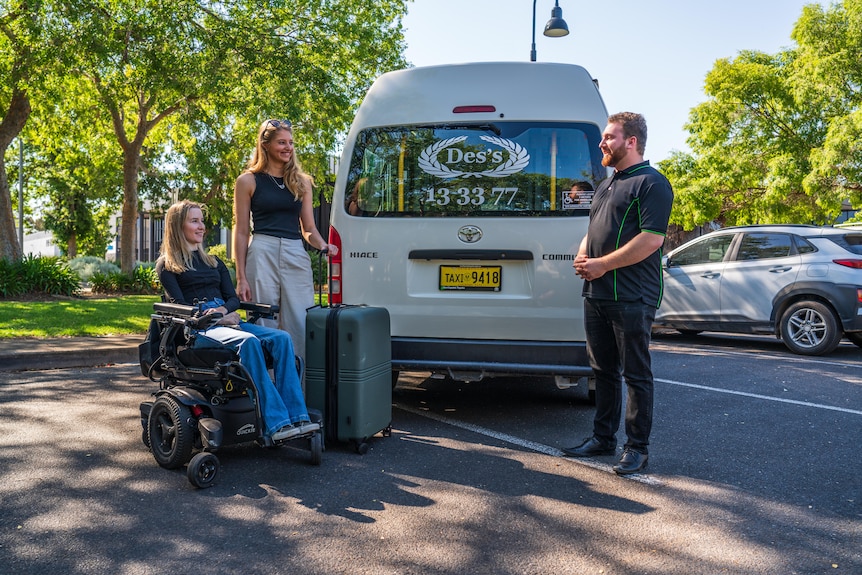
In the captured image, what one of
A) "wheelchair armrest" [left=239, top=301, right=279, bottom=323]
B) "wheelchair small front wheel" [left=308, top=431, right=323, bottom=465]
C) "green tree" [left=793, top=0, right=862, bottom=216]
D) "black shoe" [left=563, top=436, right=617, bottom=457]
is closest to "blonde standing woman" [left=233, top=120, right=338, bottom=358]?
"wheelchair armrest" [left=239, top=301, right=279, bottom=323]

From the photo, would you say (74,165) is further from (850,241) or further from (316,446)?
(316,446)

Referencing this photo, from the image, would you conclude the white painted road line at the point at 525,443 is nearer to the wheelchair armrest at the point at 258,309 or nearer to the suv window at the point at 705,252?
the wheelchair armrest at the point at 258,309

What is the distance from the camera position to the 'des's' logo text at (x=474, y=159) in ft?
16.5

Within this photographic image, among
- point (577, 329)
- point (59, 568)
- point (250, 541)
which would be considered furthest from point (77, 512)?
point (577, 329)

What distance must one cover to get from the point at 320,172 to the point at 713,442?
785 inches

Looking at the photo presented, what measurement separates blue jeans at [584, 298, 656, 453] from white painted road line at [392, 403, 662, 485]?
0.18 metres

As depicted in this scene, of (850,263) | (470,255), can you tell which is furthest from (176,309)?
(850,263)

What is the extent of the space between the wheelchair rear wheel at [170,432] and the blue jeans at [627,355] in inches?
93.3

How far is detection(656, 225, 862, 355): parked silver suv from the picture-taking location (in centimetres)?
891

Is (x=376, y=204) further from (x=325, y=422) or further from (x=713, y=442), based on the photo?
(x=713, y=442)

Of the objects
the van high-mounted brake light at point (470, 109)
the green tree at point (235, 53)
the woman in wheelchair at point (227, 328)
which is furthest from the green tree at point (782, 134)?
the woman in wheelchair at point (227, 328)

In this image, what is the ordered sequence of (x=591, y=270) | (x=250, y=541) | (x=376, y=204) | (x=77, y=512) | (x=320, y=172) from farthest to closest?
(x=320, y=172), (x=376, y=204), (x=591, y=270), (x=77, y=512), (x=250, y=541)

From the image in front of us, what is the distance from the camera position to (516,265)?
500cm

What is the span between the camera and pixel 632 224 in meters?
4.04
